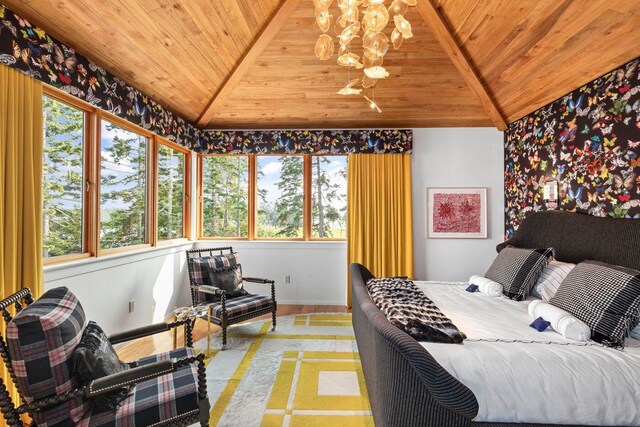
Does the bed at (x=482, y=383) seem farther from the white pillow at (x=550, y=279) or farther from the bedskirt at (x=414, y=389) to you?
the white pillow at (x=550, y=279)

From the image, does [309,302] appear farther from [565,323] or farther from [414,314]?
[565,323]

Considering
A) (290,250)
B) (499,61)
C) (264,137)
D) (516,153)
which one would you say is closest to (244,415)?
(290,250)

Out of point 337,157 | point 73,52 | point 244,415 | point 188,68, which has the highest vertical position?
point 188,68

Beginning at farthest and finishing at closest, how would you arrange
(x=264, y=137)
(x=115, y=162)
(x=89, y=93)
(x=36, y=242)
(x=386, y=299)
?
(x=264, y=137) → (x=115, y=162) → (x=89, y=93) → (x=386, y=299) → (x=36, y=242)

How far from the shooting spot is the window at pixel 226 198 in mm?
4625

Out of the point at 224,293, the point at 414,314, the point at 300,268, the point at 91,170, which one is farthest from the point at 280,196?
the point at 414,314

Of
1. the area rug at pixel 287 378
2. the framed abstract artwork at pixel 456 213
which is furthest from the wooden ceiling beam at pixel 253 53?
the framed abstract artwork at pixel 456 213

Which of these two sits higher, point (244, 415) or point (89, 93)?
point (89, 93)

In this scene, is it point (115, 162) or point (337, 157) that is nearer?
point (115, 162)

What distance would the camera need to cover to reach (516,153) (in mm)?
3979

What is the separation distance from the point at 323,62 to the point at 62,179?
2.65 m

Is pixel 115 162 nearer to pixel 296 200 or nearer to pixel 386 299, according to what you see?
pixel 296 200

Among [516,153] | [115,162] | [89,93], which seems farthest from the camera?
[516,153]

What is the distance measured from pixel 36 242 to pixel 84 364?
44.5 inches
